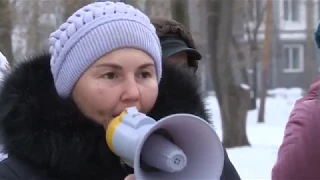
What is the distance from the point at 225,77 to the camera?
15.2 metres

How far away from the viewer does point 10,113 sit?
211cm

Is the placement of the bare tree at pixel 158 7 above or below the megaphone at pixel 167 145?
below

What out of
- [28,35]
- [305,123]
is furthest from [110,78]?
[28,35]

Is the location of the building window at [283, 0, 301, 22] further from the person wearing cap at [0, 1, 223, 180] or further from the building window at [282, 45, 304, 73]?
the person wearing cap at [0, 1, 223, 180]

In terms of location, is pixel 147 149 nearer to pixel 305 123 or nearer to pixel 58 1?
pixel 305 123

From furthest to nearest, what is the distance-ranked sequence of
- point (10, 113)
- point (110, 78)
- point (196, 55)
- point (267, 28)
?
point (267, 28)
point (196, 55)
point (10, 113)
point (110, 78)

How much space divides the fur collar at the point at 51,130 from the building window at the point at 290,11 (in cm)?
4128

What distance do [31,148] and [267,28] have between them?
74.4 feet

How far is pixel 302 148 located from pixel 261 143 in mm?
15476

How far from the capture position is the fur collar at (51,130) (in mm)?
2035

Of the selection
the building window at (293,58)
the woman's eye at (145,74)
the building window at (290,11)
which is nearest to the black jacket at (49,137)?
the woman's eye at (145,74)

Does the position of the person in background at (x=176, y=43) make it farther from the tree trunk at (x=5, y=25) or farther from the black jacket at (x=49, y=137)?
the tree trunk at (x=5, y=25)

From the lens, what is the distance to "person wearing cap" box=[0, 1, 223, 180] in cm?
198

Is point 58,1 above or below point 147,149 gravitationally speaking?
below
